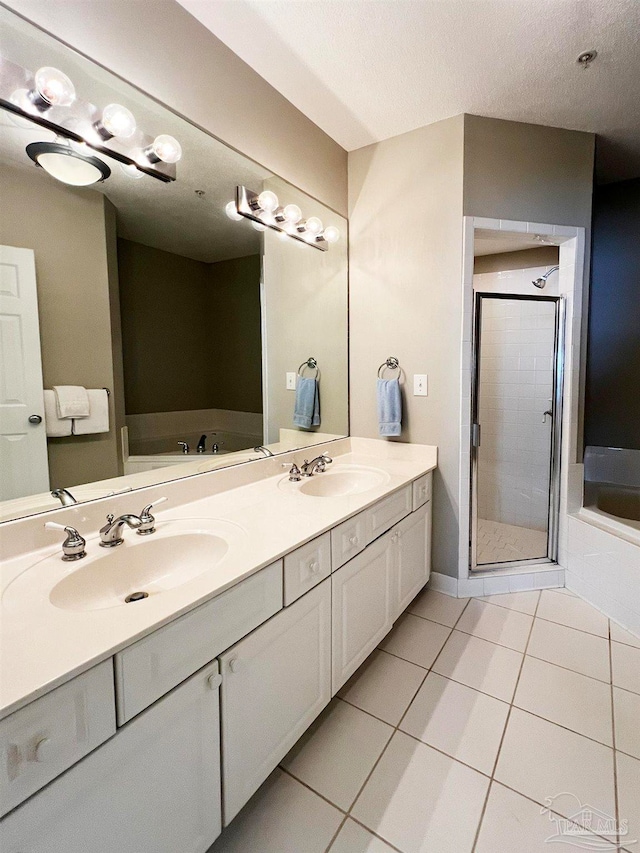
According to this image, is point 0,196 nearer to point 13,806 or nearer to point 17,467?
point 17,467

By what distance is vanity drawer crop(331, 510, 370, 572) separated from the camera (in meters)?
1.35

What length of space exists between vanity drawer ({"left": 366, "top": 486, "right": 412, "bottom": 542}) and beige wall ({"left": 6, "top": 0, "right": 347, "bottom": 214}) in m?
1.54

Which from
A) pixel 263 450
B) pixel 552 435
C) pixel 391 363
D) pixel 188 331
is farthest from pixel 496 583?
pixel 188 331

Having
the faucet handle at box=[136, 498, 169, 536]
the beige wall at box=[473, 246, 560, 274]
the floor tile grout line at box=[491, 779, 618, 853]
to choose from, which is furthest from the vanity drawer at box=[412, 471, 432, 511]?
the beige wall at box=[473, 246, 560, 274]

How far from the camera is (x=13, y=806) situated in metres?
0.62

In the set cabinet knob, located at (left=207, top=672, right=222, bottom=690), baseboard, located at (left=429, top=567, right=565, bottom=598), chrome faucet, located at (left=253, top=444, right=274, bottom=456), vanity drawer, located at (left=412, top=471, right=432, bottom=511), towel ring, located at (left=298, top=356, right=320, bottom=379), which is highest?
towel ring, located at (left=298, top=356, right=320, bottom=379)

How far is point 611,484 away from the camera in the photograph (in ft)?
8.88

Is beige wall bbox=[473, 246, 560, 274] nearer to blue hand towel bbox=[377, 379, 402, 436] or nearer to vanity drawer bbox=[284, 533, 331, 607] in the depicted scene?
blue hand towel bbox=[377, 379, 402, 436]

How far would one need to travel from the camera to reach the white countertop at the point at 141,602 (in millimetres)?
666

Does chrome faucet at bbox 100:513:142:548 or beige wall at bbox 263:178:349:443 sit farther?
beige wall at bbox 263:178:349:443

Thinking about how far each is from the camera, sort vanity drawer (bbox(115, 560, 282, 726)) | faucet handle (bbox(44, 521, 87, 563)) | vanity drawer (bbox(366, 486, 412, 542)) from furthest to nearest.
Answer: vanity drawer (bbox(366, 486, 412, 542)), faucet handle (bbox(44, 521, 87, 563)), vanity drawer (bbox(115, 560, 282, 726))

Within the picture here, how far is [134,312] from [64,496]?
62 cm

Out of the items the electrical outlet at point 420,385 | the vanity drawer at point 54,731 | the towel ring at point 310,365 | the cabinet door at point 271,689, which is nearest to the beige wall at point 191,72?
the towel ring at point 310,365

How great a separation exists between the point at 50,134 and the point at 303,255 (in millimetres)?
1184
